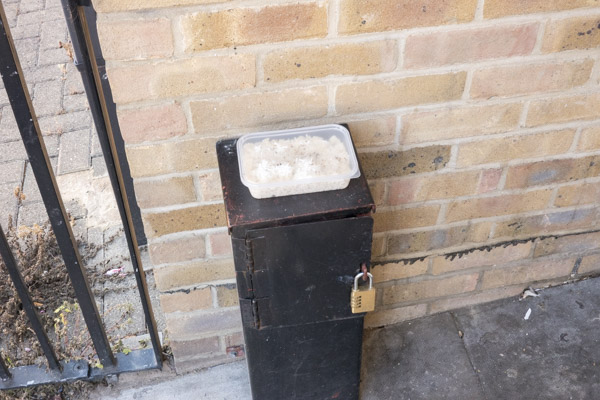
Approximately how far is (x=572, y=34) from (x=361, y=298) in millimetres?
935

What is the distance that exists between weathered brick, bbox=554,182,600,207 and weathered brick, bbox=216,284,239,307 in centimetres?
115

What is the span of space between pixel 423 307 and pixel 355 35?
1.16 metres

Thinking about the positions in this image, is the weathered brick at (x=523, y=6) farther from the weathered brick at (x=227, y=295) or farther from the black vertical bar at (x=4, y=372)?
the black vertical bar at (x=4, y=372)

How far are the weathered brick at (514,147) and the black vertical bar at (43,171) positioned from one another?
1.18 m

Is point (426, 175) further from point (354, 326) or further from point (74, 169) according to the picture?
point (74, 169)

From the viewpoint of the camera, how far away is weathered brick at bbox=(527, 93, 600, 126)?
1.87 metres

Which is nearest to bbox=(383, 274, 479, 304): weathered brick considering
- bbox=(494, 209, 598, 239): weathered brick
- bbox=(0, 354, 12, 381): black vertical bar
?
bbox=(494, 209, 598, 239): weathered brick

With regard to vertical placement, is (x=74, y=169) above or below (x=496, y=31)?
below

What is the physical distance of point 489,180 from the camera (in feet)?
6.60

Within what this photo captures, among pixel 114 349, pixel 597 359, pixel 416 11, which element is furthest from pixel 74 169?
pixel 597 359

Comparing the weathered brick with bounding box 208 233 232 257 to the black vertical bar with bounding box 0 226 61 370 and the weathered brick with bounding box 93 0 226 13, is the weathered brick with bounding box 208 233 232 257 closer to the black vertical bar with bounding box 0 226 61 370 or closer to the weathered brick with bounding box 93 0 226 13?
the black vertical bar with bounding box 0 226 61 370

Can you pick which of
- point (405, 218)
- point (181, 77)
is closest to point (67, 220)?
point (181, 77)

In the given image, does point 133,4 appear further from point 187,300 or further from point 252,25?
point 187,300

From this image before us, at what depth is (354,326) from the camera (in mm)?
1816
